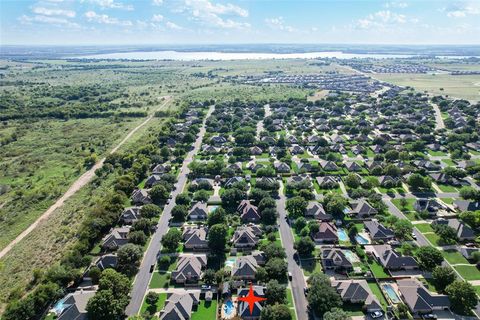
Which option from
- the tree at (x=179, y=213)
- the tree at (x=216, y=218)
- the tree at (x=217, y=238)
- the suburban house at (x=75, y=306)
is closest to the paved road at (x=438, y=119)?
the tree at (x=216, y=218)

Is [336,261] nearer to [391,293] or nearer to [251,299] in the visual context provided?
[391,293]

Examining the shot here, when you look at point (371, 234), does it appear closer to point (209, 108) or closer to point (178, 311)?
point (178, 311)

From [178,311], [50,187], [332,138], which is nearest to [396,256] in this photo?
[178,311]

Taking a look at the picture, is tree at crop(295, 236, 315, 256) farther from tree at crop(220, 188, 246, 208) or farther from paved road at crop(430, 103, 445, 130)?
paved road at crop(430, 103, 445, 130)

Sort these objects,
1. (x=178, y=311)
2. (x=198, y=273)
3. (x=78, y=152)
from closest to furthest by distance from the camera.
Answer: (x=178, y=311)
(x=198, y=273)
(x=78, y=152)

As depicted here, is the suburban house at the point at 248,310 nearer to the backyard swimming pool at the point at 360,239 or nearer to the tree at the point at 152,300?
the tree at the point at 152,300

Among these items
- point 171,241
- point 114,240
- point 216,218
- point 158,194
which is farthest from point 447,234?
point 114,240
